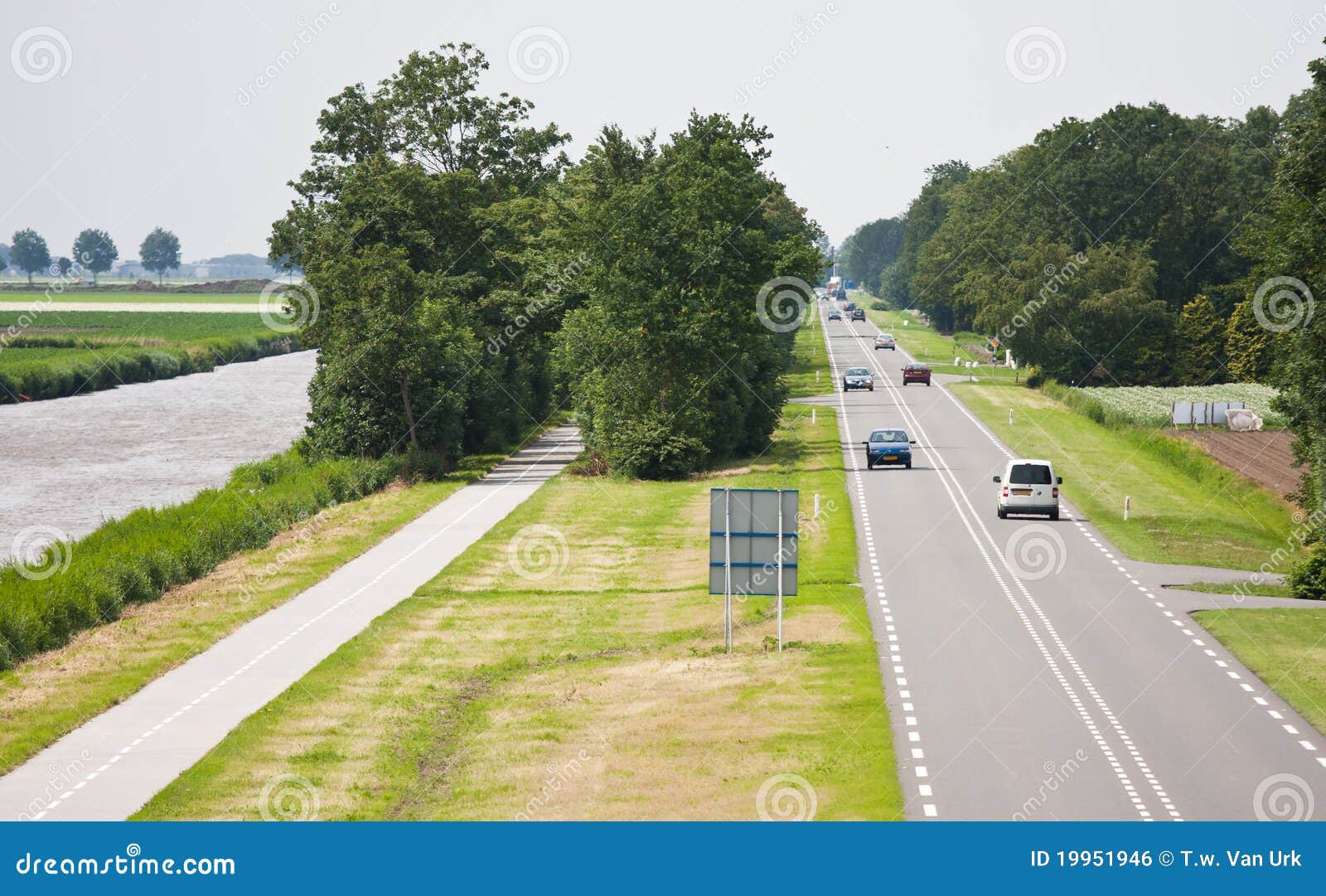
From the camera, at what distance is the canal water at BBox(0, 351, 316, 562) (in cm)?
5841

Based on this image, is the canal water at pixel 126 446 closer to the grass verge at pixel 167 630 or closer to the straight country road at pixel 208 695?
the grass verge at pixel 167 630

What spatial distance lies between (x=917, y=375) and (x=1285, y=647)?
69.8 meters

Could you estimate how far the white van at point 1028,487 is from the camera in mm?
47656

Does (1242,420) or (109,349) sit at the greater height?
(109,349)

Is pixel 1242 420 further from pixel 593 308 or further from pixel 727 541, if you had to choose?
pixel 727 541

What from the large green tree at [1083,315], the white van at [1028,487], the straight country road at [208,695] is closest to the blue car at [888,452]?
the white van at [1028,487]

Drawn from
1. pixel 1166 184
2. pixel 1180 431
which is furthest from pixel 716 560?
pixel 1166 184

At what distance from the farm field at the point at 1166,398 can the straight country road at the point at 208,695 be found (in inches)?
1608

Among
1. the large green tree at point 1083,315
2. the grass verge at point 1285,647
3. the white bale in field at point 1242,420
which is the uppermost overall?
the large green tree at point 1083,315

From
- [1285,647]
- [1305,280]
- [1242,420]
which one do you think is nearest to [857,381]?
[1242,420]

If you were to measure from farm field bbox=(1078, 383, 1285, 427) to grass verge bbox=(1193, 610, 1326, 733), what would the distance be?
4085cm

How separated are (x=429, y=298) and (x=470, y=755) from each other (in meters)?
47.6

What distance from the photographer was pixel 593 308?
209ft

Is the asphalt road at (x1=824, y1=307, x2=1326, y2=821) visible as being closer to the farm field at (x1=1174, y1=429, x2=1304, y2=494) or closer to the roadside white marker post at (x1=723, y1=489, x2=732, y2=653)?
the roadside white marker post at (x1=723, y1=489, x2=732, y2=653)
